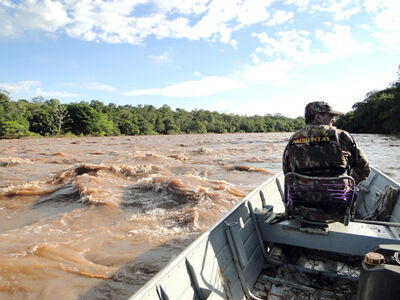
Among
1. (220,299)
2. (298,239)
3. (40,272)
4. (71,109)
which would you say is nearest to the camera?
(220,299)

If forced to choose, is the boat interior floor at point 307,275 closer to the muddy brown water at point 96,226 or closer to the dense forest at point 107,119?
the muddy brown water at point 96,226

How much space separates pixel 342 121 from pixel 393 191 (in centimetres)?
6708

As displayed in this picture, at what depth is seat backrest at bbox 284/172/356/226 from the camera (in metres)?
2.81

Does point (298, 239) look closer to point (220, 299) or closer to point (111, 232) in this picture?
point (220, 299)

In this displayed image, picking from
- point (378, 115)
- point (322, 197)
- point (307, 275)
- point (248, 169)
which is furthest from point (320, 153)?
point (378, 115)

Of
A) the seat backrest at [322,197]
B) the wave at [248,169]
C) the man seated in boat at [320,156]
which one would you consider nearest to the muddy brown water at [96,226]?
the wave at [248,169]

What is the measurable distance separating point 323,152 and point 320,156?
0.05 m

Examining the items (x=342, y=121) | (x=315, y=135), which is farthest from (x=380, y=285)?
(x=342, y=121)

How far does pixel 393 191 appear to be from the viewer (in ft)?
14.3

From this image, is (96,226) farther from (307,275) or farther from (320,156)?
(320,156)

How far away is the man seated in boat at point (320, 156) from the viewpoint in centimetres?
286

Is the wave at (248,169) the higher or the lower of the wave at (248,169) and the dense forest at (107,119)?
the lower

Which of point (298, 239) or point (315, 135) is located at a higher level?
point (315, 135)

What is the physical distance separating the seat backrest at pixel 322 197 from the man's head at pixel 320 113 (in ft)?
2.24
